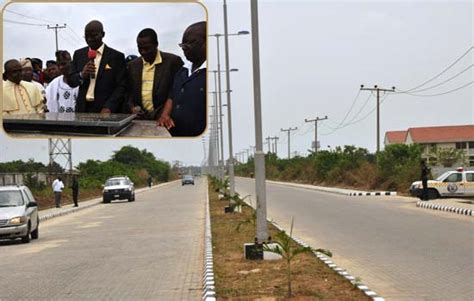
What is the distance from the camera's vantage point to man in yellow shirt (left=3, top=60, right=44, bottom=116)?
20.1ft

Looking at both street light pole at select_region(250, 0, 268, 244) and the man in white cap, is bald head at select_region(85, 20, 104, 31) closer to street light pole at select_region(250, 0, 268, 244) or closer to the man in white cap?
the man in white cap

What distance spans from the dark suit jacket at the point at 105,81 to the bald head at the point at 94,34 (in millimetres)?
Answer: 62

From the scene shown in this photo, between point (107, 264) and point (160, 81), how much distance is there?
8.21 metres

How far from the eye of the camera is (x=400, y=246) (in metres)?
15.4

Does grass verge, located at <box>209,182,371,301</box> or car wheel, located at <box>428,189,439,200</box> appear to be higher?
car wheel, located at <box>428,189,439,200</box>

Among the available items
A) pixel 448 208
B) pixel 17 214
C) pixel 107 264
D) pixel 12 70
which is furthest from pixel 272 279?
pixel 448 208

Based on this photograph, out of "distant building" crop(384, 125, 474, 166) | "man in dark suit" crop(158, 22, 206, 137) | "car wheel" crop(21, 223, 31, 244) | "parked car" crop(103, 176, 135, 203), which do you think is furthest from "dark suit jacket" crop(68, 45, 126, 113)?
"distant building" crop(384, 125, 474, 166)

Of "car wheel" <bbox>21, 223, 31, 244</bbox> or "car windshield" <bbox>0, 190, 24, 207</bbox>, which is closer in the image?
"car wheel" <bbox>21, 223, 31, 244</bbox>

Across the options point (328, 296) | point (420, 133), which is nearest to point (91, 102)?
point (328, 296)

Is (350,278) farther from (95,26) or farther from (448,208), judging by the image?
(448,208)

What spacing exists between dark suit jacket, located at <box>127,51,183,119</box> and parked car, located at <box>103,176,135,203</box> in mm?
39122

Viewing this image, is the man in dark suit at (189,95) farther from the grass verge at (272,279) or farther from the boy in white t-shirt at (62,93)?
the grass verge at (272,279)

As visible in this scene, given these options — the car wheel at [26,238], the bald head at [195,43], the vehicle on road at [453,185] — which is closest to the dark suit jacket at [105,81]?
the bald head at [195,43]

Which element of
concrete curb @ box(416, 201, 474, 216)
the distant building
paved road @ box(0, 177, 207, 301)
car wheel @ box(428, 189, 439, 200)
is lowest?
paved road @ box(0, 177, 207, 301)
